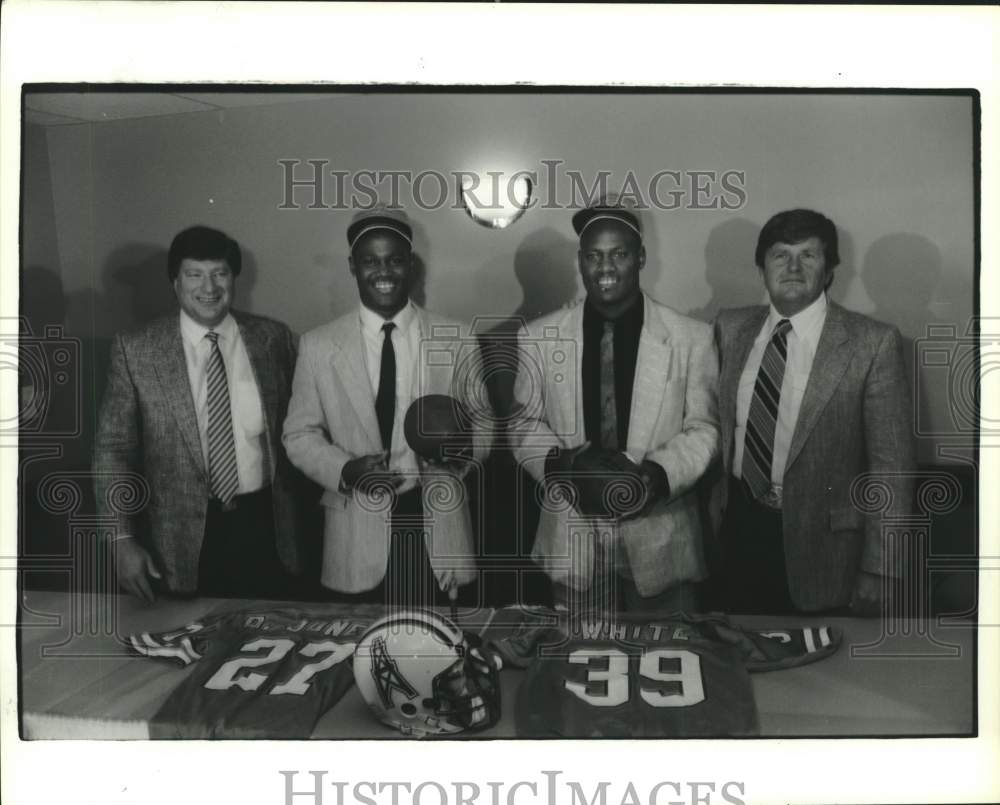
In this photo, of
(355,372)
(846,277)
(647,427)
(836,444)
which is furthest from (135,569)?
(846,277)

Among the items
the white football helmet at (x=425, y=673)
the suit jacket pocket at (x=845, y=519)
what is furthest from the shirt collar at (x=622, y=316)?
the white football helmet at (x=425, y=673)

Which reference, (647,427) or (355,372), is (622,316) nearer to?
(647,427)

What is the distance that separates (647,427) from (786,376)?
0.38 metres

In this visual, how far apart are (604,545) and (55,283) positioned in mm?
1544

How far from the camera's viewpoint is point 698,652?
2574mm

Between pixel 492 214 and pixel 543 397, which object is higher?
pixel 492 214

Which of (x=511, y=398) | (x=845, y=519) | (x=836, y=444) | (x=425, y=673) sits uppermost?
(x=511, y=398)

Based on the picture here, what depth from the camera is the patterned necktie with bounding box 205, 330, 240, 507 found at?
2.55m

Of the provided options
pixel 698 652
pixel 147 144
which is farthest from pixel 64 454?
pixel 698 652

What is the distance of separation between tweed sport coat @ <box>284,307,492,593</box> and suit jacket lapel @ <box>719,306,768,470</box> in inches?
23.5

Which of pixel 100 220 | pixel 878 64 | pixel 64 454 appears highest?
pixel 878 64

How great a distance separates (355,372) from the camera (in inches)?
101

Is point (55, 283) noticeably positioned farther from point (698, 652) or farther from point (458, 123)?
point (698, 652)

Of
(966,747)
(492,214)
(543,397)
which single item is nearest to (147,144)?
(492,214)
